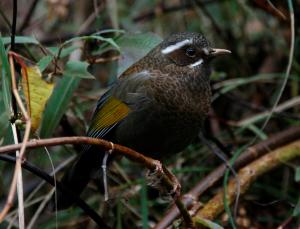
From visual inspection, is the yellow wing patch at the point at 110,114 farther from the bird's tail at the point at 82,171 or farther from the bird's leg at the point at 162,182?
the bird's leg at the point at 162,182

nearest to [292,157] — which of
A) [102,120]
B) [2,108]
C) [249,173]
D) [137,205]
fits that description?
[249,173]

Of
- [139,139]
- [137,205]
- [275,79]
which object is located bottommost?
[137,205]

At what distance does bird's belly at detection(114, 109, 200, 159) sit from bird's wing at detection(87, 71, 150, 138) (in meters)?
0.05

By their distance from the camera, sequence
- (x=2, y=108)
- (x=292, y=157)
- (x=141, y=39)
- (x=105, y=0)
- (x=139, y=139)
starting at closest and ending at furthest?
(x=2, y=108) → (x=139, y=139) → (x=141, y=39) → (x=292, y=157) → (x=105, y=0)

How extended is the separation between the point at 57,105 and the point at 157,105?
0.49m

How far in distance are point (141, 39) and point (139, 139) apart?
580 mm

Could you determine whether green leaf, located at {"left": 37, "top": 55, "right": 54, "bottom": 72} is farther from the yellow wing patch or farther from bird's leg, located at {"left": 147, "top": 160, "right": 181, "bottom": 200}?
bird's leg, located at {"left": 147, "top": 160, "right": 181, "bottom": 200}

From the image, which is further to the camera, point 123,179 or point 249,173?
point 123,179

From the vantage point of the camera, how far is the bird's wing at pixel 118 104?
10.2 ft

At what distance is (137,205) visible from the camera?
12.6ft

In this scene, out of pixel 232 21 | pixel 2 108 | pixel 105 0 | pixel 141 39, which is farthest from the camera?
pixel 232 21

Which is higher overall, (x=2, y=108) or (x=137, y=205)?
(x=2, y=108)

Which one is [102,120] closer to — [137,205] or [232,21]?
[137,205]

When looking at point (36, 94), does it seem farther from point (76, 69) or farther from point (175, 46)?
point (175, 46)
